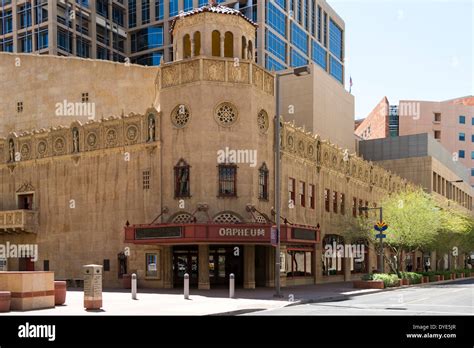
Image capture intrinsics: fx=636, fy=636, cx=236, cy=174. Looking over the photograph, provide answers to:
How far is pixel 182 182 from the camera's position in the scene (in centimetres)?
3800

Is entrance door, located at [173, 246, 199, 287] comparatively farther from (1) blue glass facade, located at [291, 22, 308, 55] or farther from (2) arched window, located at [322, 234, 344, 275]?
(1) blue glass facade, located at [291, 22, 308, 55]

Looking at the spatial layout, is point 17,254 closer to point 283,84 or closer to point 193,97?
point 193,97

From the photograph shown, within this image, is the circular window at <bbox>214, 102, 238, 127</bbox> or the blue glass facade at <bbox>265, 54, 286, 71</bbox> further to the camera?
the blue glass facade at <bbox>265, 54, 286, 71</bbox>

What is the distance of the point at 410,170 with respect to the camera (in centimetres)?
8200

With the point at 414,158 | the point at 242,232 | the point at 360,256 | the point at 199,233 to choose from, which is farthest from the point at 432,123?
the point at 199,233

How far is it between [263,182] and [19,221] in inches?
686

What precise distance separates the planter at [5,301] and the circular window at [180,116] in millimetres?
18309

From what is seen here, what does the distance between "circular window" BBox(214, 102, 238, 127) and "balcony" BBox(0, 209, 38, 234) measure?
15673 mm

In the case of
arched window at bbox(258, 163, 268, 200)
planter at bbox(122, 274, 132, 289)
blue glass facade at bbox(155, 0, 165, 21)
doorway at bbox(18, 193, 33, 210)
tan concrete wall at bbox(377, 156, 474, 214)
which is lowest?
planter at bbox(122, 274, 132, 289)

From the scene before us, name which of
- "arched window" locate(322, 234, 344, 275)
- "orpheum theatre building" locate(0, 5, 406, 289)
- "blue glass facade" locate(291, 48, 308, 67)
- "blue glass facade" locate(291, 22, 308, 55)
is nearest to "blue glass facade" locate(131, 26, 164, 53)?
"blue glass facade" locate(291, 22, 308, 55)

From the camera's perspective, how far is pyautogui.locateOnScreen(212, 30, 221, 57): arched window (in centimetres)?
4053

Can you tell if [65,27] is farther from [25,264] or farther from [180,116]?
[180,116]
